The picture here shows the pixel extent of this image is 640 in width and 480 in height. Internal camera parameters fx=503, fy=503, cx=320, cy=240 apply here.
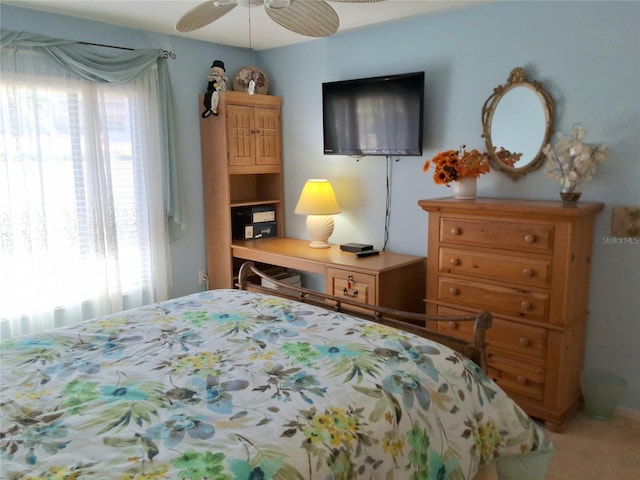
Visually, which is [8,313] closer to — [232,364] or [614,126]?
[232,364]

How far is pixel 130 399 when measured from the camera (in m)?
1.42

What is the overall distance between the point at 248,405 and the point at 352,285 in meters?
1.93

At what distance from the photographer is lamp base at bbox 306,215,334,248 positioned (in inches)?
152

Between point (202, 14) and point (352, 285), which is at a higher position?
point (202, 14)

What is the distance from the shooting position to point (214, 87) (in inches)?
155

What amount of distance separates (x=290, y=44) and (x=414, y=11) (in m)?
1.24

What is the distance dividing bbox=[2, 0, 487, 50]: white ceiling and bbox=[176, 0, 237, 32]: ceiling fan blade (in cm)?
64

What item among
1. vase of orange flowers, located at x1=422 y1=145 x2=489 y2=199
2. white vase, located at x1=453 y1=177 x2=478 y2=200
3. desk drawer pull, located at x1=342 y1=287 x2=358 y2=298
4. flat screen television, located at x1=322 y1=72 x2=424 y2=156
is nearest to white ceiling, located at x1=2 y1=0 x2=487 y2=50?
flat screen television, located at x1=322 y1=72 x2=424 y2=156

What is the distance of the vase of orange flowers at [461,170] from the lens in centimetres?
301

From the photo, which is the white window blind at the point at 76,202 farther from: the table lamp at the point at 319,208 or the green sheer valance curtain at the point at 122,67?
the table lamp at the point at 319,208

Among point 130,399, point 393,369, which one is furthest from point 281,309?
point 130,399

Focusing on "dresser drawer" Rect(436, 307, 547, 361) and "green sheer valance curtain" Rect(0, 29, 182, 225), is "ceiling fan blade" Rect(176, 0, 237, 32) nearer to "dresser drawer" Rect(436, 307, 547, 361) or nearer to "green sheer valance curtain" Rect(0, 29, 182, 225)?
"green sheer valance curtain" Rect(0, 29, 182, 225)

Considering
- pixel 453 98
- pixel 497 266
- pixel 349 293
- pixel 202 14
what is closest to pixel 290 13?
pixel 202 14

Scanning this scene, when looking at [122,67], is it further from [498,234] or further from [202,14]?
[498,234]
